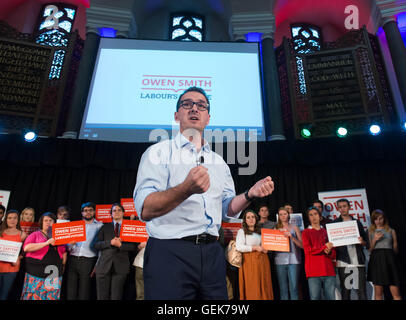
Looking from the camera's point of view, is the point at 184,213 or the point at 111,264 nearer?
the point at 184,213

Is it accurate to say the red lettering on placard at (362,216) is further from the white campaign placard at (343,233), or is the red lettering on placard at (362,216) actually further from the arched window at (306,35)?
the arched window at (306,35)

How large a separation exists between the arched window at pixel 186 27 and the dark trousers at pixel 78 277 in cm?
635

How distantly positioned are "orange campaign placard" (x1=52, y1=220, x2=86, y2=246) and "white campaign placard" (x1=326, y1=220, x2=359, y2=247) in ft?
9.58

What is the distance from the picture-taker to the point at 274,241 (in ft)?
11.3

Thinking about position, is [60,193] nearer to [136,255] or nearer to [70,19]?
[136,255]

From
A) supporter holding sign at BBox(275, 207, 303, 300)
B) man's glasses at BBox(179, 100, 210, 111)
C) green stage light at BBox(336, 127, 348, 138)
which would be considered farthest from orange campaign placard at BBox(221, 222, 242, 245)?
man's glasses at BBox(179, 100, 210, 111)

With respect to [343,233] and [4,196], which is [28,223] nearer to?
[4,196]

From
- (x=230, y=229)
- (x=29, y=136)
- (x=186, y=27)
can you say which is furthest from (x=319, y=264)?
(x=186, y=27)

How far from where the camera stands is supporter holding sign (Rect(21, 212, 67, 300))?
129 inches

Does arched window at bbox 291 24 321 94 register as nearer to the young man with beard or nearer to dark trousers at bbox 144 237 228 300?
the young man with beard

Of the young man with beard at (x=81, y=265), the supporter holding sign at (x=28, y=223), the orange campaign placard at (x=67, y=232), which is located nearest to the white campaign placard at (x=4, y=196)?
the supporter holding sign at (x=28, y=223)

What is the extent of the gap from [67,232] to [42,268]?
1.63ft

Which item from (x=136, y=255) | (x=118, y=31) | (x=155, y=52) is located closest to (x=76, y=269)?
(x=136, y=255)

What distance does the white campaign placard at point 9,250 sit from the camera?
3.38 m
